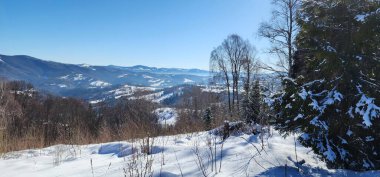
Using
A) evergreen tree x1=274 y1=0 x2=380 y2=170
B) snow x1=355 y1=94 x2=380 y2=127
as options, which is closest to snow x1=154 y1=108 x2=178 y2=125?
evergreen tree x1=274 y1=0 x2=380 y2=170

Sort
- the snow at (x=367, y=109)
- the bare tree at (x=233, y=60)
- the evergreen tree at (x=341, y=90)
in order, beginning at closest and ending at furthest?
the snow at (x=367, y=109), the evergreen tree at (x=341, y=90), the bare tree at (x=233, y=60)

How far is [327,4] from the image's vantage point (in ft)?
12.9

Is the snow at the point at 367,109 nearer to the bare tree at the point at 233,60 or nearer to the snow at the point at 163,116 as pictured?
the snow at the point at 163,116

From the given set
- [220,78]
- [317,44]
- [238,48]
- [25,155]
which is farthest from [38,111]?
[317,44]

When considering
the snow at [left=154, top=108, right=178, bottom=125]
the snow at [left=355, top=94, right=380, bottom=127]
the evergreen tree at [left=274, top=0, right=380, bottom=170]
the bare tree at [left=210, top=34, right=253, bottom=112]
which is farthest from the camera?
the bare tree at [left=210, top=34, right=253, bottom=112]

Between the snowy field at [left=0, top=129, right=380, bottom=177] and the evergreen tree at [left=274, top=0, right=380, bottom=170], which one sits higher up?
the evergreen tree at [left=274, top=0, right=380, bottom=170]

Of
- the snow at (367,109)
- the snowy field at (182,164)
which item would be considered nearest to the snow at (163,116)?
the snowy field at (182,164)

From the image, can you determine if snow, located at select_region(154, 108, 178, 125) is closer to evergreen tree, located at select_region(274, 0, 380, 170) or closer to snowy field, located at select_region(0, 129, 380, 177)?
→ snowy field, located at select_region(0, 129, 380, 177)

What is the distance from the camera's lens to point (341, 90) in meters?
3.73

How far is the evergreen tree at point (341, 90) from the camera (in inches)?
142

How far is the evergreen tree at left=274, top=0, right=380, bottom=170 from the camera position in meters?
3.60

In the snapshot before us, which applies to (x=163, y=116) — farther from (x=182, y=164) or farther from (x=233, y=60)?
(x=233, y=60)

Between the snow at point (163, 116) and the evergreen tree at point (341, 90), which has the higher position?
the evergreen tree at point (341, 90)

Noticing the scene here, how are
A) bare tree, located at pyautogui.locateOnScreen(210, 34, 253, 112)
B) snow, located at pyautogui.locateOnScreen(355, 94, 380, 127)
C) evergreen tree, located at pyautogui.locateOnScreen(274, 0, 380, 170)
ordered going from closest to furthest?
snow, located at pyautogui.locateOnScreen(355, 94, 380, 127) → evergreen tree, located at pyautogui.locateOnScreen(274, 0, 380, 170) → bare tree, located at pyautogui.locateOnScreen(210, 34, 253, 112)
